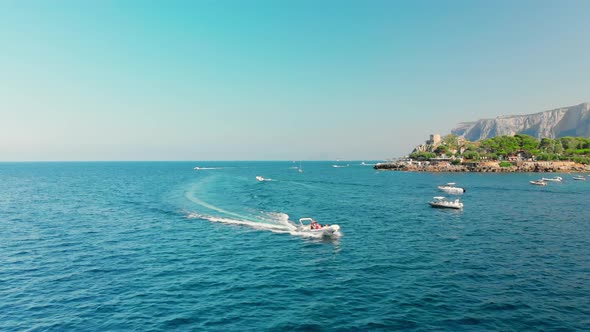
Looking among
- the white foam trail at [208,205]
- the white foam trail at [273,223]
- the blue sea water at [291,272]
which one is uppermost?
the white foam trail at [208,205]

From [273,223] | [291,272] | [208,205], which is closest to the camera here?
[291,272]

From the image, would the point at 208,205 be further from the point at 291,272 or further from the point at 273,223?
the point at 291,272

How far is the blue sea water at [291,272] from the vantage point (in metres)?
25.9

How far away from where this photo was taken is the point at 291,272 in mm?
36188

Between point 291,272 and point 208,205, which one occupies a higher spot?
point 208,205

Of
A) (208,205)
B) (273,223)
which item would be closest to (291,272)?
(273,223)

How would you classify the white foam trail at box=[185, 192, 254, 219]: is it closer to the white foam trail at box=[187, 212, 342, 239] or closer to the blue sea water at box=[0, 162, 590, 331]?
the blue sea water at box=[0, 162, 590, 331]

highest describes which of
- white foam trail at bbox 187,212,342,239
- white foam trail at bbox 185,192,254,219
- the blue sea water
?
white foam trail at bbox 185,192,254,219

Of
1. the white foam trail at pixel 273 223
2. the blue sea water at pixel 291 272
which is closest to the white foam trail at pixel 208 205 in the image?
the blue sea water at pixel 291 272

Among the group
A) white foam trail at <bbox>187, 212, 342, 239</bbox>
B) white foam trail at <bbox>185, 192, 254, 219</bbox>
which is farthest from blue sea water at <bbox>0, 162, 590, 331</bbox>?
white foam trail at <bbox>185, 192, 254, 219</bbox>

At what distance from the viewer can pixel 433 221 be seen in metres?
63.5

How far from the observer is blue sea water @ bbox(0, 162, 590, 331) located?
2592cm

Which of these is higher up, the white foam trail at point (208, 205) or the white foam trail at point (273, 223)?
the white foam trail at point (208, 205)

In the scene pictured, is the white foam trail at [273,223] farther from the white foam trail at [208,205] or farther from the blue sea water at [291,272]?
the white foam trail at [208,205]
